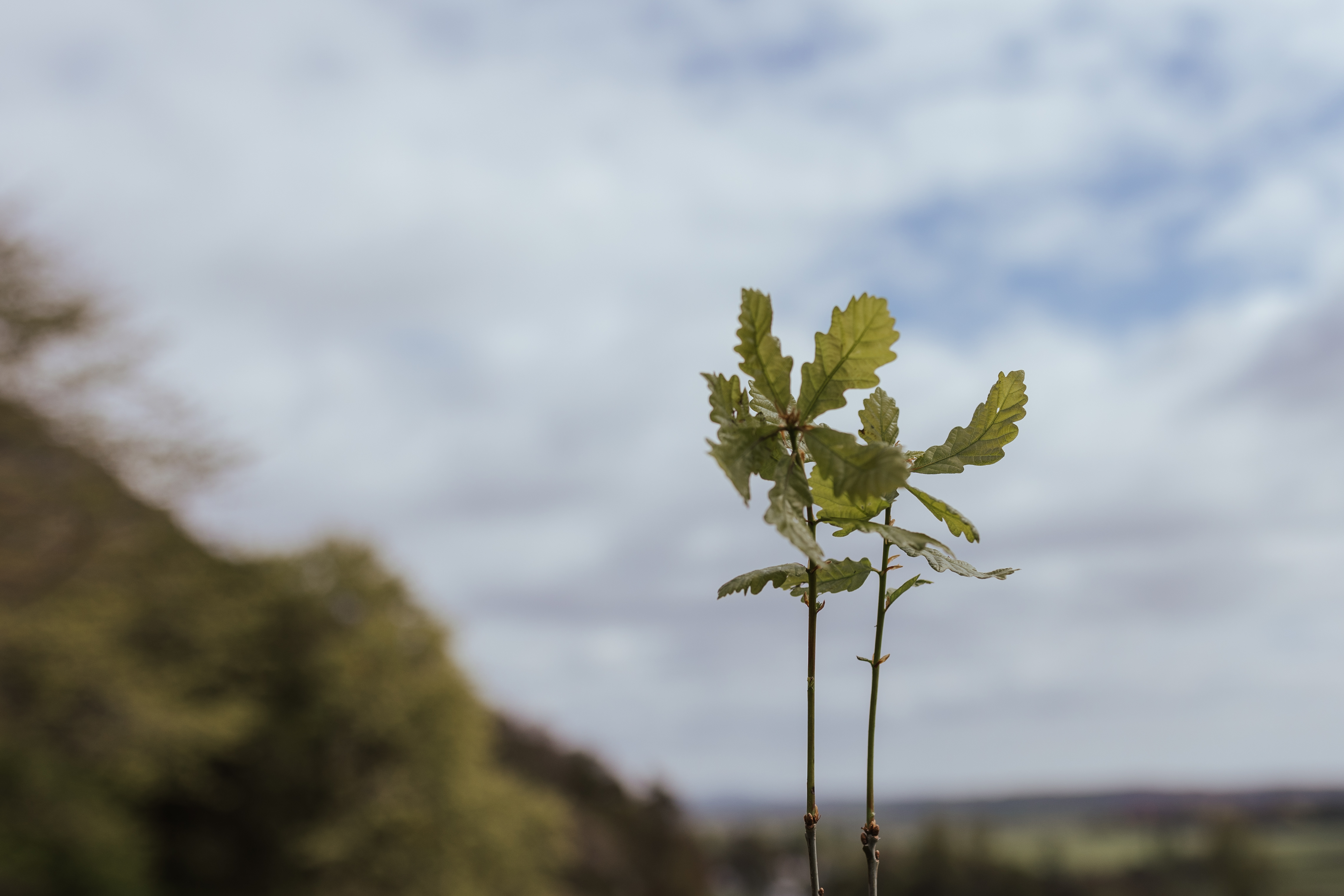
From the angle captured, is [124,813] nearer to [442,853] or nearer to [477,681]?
[442,853]

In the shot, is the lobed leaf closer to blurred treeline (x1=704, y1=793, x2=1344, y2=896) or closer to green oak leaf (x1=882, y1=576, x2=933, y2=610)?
green oak leaf (x1=882, y1=576, x2=933, y2=610)

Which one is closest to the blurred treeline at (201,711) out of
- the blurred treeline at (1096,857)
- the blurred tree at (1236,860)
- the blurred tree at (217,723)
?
the blurred tree at (217,723)

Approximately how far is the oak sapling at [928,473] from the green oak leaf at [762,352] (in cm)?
9

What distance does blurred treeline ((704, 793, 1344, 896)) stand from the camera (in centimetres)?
3675

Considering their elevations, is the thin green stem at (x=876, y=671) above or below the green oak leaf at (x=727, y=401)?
below

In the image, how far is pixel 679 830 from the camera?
2884 centimetres

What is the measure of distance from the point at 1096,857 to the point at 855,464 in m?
47.5

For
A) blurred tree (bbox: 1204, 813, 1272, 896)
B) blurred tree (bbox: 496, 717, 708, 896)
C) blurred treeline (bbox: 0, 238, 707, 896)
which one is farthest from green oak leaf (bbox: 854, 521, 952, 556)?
blurred tree (bbox: 1204, 813, 1272, 896)

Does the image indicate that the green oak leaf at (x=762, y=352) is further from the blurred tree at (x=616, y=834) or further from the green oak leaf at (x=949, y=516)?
the blurred tree at (x=616, y=834)

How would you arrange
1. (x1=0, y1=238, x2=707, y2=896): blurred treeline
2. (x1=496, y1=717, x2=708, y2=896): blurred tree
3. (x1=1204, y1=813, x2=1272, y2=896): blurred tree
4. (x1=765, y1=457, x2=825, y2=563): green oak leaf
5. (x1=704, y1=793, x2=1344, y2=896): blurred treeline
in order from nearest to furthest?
(x1=765, y1=457, x2=825, y2=563): green oak leaf → (x1=0, y1=238, x2=707, y2=896): blurred treeline → (x1=496, y1=717, x2=708, y2=896): blurred tree → (x1=704, y1=793, x2=1344, y2=896): blurred treeline → (x1=1204, y1=813, x2=1272, y2=896): blurred tree

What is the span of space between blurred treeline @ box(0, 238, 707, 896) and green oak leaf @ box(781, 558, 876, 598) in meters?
15.3

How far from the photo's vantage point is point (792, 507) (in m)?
0.76

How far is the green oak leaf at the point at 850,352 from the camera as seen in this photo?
0.81m

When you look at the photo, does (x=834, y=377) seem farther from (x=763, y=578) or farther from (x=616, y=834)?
(x=616, y=834)
